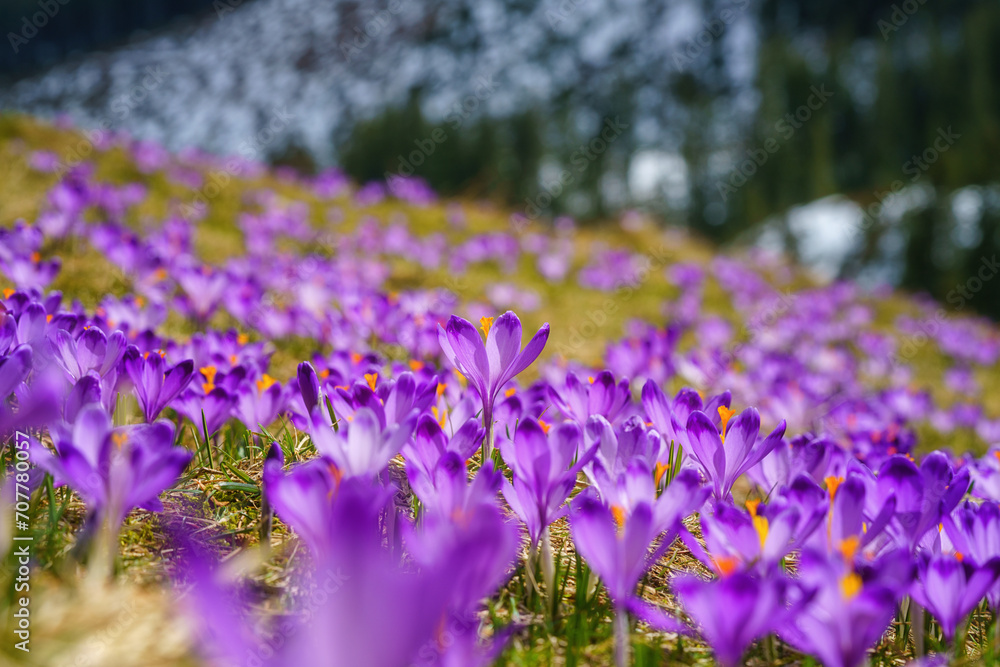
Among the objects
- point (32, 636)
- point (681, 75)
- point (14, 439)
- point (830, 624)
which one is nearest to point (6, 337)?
point (14, 439)

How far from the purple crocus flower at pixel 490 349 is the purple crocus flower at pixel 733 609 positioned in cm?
61

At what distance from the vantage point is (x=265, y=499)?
3.93ft

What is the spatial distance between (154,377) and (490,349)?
2.59 feet

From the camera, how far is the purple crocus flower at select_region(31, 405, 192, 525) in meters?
0.96

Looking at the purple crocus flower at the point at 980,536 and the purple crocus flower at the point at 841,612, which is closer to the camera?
the purple crocus flower at the point at 841,612

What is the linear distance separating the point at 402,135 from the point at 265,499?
4722 cm

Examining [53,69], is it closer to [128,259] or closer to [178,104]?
[178,104]
